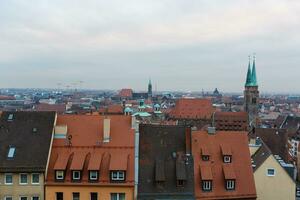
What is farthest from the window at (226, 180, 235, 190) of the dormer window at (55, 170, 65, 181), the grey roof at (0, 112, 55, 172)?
the grey roof at (0, 112, 55, 172)

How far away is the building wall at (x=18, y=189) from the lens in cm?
4162

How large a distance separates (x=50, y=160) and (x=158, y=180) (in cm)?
1052

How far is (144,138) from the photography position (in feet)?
150

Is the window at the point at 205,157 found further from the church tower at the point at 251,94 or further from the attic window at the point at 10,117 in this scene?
the church tower at the point at 251,94

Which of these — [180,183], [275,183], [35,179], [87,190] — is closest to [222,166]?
[180,183]

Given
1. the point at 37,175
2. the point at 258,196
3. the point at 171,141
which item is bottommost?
the point at 258,196

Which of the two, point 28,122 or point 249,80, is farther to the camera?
point 249,80

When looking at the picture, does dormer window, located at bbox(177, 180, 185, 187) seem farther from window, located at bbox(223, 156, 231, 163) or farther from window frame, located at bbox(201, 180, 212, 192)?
window, located at bbox(223, 156, 231, 163)

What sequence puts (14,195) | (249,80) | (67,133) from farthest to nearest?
(249,80) < (67,133) < (14,195)

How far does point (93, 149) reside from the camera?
44312mm

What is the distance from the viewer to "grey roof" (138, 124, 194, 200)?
138 feet

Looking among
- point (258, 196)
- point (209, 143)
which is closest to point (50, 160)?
point (209, 143)

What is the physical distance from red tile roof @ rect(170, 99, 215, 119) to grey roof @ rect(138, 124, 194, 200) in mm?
140295

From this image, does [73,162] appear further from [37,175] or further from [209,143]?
[209,143]
